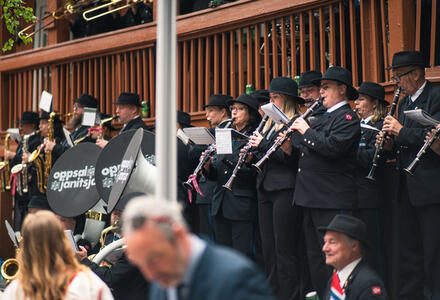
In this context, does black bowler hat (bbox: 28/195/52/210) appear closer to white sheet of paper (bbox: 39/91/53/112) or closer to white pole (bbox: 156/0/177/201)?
white sheet of paper (bbox: 39/91/53/112)

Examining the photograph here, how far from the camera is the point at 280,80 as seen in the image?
8.05 meters

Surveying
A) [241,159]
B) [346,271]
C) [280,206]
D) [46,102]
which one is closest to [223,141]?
[241,159]

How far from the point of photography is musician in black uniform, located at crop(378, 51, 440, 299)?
7.05m

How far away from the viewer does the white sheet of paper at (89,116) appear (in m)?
10.7

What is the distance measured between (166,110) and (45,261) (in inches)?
54.2

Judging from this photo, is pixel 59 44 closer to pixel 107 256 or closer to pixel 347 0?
pixel 347 0

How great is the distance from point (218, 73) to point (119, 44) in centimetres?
213

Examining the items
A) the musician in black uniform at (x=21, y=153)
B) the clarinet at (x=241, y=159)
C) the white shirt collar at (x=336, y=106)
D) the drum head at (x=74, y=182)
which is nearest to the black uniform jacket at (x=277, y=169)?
the clarinet at (x=241, y=159)

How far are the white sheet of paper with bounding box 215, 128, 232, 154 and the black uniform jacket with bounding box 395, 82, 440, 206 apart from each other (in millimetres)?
1624

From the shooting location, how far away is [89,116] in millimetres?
10711

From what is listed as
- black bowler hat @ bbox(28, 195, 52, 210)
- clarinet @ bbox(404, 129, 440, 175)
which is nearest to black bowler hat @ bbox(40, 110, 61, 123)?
black bowler hat @ bbox(28, 195, 52, 210)

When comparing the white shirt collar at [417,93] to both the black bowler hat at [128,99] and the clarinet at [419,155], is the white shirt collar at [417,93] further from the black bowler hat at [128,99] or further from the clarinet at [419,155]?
the black bowler hat at [128,99]

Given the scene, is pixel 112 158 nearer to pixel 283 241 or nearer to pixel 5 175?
pixel 283 241

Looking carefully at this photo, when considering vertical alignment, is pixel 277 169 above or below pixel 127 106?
below
